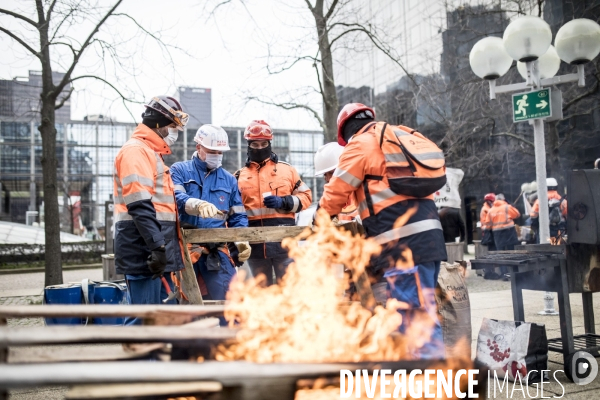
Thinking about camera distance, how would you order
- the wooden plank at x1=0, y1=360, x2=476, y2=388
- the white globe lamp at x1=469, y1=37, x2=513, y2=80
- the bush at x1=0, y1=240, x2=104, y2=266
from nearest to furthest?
the wooden plank at x1=0, y1=360, x2=476, y2=388, the white globe lamp at x1=469, y1=37, x2=513, y2=80, the bush at x1=0, y1=240, x2=104, y2=266

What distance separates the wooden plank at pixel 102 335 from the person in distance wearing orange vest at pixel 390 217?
1375 mm

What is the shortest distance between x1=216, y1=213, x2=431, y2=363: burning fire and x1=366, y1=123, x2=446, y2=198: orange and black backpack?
44cm

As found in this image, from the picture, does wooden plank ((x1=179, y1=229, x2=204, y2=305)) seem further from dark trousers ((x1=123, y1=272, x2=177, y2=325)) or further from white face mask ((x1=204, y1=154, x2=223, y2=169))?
white face mask ((x1=204, y1=154, x2=223, y2=169))

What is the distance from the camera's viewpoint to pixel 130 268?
3.66 m

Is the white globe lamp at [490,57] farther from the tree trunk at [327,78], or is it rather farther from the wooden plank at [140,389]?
the wooden plank at [140,389]

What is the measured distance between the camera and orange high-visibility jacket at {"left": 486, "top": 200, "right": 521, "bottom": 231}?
39.9 ft

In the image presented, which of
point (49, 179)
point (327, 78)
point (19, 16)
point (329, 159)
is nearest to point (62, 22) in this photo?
point (19, 16)

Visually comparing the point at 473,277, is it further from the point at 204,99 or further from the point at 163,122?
the point at 163,122

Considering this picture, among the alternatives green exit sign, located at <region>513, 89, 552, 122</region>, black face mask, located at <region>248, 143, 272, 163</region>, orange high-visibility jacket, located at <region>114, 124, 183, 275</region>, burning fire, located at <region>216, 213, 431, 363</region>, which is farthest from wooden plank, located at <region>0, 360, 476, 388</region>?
green exit sign, located at <region>513, 89, 552, 122</region>

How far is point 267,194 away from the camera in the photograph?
511 cm

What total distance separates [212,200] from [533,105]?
14.5 ft

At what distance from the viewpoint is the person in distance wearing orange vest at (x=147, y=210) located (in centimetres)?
356

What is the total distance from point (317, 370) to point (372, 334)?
975 millimetres

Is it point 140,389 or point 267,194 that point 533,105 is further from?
point 140,389
